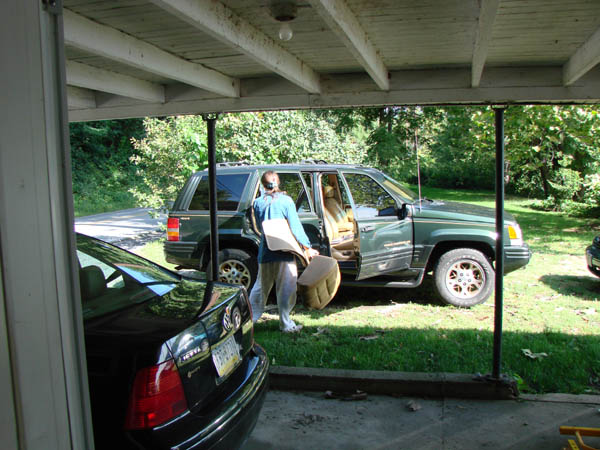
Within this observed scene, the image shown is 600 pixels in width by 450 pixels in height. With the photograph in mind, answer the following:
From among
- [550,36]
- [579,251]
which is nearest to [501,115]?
[550,36]

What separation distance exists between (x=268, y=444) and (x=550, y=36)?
3577mm

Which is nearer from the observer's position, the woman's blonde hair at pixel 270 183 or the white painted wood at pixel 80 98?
the white painted wood at pixel 80 98

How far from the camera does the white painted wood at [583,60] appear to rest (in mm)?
3400

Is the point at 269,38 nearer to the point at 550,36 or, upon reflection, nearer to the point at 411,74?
the point at 411,74

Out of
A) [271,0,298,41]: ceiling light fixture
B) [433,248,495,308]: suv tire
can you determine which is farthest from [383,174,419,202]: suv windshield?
[271,0,298,41]: ceiling light fixture

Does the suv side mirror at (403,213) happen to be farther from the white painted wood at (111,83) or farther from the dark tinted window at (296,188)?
the white painted wood at (111,83)

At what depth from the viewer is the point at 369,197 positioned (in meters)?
7.46

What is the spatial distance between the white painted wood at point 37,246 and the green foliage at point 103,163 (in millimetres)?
26854

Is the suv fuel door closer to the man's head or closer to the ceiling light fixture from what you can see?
the man's head

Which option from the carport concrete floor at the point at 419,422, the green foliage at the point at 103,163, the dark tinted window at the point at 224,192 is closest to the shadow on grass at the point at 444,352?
the carport concrete floor at the point at 419,422

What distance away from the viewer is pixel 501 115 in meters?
4.30

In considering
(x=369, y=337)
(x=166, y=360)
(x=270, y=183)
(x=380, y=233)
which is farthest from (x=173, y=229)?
(x=166, y=360)

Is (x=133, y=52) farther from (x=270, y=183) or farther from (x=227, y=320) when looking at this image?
(x=270, y=183)

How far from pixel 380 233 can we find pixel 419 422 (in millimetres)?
3175
